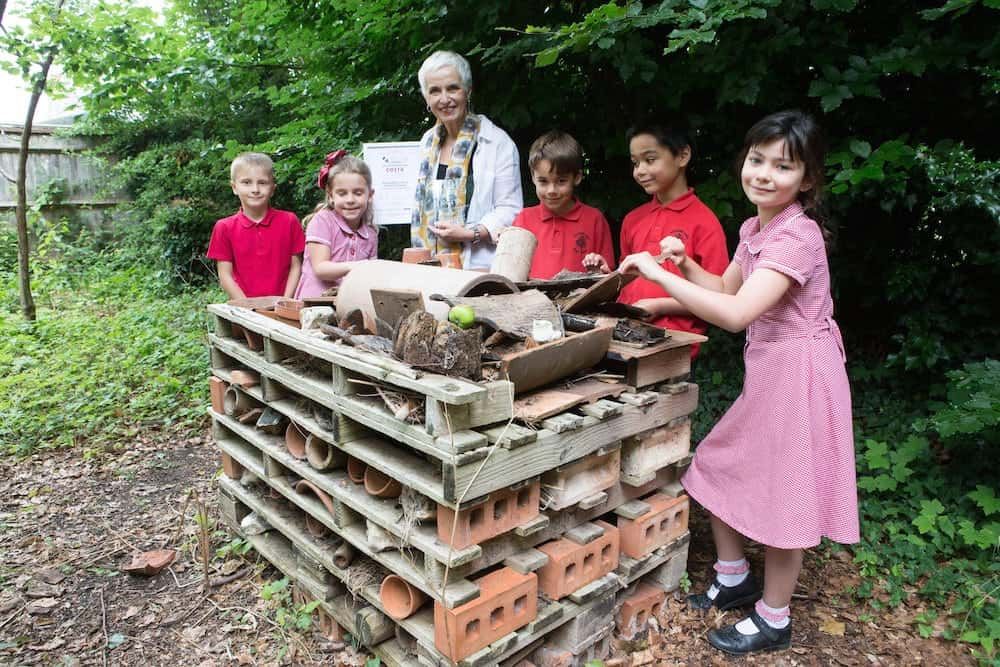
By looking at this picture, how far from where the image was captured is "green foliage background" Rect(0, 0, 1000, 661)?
2.90 metres

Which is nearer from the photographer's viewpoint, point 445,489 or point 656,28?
point 445,489

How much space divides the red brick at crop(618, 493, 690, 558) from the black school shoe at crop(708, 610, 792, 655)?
372 mm

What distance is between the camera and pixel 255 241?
3.84 metres

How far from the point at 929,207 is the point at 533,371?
2390mm

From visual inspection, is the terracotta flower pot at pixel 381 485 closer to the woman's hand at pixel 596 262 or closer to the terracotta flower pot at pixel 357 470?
the terracotta flower pot at pixel 357 470

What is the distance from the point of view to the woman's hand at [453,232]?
311 cm

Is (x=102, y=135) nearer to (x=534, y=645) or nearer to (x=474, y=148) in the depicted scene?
(x=474, y=148)

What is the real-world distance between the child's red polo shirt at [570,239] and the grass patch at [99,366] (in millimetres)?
3158

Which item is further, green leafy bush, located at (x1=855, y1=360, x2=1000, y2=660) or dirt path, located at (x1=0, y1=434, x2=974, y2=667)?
green leafy bush, located at (x1=855, y1=360, x2=1000, y2=660)

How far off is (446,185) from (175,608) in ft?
7.44

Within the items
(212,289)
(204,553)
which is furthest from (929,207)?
(212,289)

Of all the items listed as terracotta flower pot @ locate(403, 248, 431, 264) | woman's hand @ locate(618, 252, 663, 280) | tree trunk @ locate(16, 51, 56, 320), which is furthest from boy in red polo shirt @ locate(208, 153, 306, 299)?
tree trunk @ locate(16, 51, 56, 320)

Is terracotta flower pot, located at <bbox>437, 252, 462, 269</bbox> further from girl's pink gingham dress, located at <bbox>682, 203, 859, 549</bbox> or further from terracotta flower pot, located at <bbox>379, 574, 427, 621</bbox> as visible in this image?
terracotta flower pot, located at <bbox>379, 574, 427, 621</bbox>

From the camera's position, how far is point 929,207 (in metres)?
3.13
